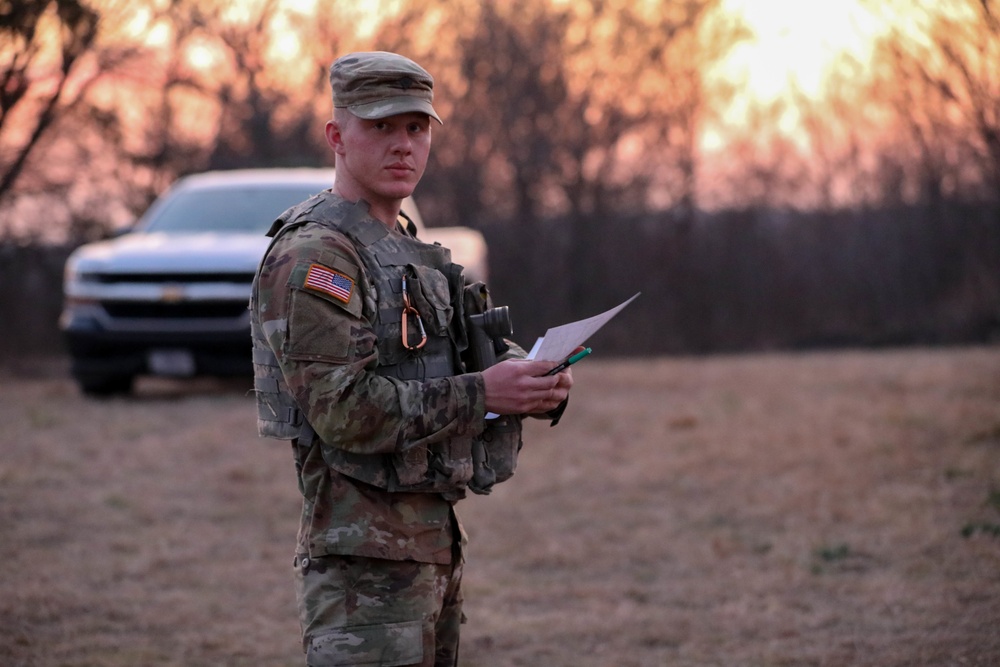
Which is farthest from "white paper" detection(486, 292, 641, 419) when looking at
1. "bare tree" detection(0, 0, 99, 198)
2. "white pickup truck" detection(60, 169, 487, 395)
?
"white pickup truck" detection(60, 169, 487, 395)

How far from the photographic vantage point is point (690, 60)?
725 inches

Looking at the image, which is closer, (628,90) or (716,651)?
(716,651)

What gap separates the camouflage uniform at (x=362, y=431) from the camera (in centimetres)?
237

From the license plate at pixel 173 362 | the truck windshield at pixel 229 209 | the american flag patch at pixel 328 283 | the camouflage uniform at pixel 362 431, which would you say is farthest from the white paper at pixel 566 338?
the truck windshield at pixel 229 209

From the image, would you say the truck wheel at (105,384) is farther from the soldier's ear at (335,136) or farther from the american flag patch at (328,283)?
the american flag patch at (328,283)

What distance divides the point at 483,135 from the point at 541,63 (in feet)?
4.48

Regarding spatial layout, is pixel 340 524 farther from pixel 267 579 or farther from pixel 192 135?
pixel 192 135

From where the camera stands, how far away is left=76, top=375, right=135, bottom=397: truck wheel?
980 centimetres

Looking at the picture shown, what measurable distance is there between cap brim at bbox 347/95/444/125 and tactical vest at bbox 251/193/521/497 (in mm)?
190

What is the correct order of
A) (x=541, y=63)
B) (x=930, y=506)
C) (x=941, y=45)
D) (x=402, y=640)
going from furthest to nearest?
(x=541, y=63) < (x=941, y=45) < (x=930, y=506) < (x=402, y=640)

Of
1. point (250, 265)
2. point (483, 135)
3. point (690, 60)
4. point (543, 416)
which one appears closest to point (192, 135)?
point (483, 135)

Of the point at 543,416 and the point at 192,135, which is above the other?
the point at 192,135

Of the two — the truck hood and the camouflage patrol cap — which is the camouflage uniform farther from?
the truck hood

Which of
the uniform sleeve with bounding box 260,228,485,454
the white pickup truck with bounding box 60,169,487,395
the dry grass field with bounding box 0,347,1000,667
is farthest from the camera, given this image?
the white pickup truck with bounding box 60,169,487,395
